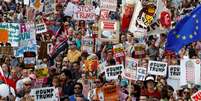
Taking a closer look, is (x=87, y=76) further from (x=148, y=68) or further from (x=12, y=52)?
(x=12, y=52)

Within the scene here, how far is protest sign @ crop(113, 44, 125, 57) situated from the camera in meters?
19.0

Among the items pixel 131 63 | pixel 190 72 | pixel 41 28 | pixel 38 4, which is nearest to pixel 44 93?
pixel 131 63

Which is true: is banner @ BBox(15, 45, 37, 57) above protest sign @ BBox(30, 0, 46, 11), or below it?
below

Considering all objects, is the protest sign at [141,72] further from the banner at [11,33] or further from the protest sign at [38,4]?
the protest sign at [38,4]

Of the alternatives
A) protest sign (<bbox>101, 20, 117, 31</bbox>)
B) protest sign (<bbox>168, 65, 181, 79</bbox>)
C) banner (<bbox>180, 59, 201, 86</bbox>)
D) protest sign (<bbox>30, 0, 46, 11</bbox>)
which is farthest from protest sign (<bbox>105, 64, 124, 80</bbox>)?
protest sign (<bbox>30, 0, 46, 11</bbox>)

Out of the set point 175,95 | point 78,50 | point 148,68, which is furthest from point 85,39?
point 175,95

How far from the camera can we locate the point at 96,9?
23.3 metres

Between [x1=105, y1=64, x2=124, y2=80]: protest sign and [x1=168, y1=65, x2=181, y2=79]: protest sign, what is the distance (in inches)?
40.9

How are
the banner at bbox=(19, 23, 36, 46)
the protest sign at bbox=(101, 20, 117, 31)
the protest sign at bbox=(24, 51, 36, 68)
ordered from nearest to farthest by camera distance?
the protest sign at bbox=(101, 20, 117, 31) < the protest sign at bbox=(24, 51, 36, 68) < the banner at bbox=(19, 23, 36, 46)

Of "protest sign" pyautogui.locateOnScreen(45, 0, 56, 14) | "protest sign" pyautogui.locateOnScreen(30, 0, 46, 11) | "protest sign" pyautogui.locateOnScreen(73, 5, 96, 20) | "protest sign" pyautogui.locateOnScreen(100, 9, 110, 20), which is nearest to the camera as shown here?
"protest sign" pyautogui.locateOnScreen(100, 9, 110, 20)

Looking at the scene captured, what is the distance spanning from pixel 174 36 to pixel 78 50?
5106mm

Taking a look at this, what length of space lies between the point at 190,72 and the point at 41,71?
143 inches

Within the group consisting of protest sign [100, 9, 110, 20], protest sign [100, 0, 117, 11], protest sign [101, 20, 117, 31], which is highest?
protest sign [100, 0, 117, 11]

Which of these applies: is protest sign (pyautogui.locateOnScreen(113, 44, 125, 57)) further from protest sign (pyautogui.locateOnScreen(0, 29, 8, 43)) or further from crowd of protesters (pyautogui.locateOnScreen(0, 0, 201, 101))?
protest sign (pyautogui.locateOnScreen(0, 29, 8, 43))
